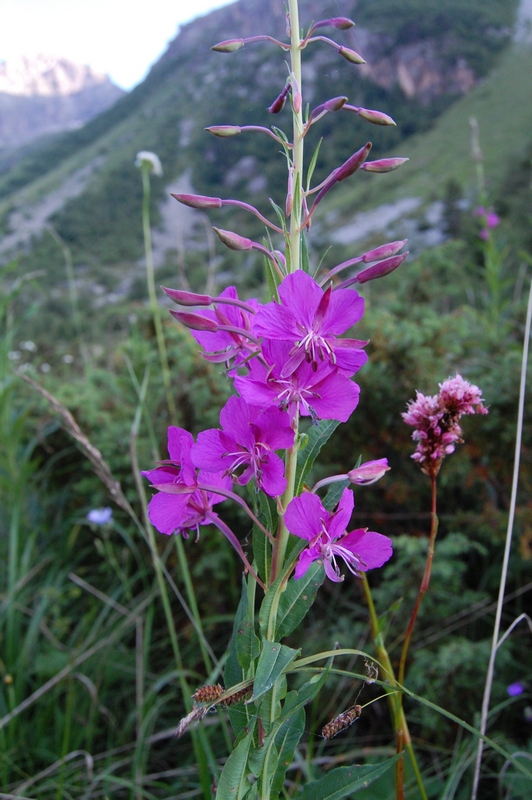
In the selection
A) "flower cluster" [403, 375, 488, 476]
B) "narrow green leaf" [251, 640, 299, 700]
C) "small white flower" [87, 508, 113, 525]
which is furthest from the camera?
"small white flower" [87, 508, 113, 525]

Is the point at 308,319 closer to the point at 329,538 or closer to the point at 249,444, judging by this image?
the point at 249,444

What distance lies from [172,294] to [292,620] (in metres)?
0.57

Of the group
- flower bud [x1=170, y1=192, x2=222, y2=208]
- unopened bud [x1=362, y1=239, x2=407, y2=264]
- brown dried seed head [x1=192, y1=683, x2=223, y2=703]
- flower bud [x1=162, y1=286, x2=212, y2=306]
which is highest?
flower bud [x1=170, y1=192, x2=222, y2=208]

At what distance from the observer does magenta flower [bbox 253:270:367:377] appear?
80cm

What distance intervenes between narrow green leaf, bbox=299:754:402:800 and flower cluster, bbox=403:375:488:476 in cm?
51

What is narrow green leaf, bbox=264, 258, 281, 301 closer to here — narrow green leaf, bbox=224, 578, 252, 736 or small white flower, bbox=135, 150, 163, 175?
narrow green leaf, bbox=224, 578, 252, 736

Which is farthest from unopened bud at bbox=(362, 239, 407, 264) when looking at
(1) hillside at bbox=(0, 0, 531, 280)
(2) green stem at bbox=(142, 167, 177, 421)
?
(1) hillside at bbox=(0, 0, 531, 280)

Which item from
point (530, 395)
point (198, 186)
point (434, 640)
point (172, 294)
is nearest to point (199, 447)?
point (172, 294)

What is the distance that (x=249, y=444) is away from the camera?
85 cm

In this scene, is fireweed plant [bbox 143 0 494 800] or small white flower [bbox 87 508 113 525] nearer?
fireweed plant [bbox 143 0 494 800]

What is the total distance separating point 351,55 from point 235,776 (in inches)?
48.1

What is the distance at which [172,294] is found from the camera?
0.87 meters

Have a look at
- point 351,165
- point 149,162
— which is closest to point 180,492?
point 351,165

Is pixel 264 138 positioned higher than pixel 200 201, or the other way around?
pixel 264 138
